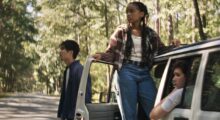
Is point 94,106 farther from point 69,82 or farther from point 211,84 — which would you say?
point 211,84

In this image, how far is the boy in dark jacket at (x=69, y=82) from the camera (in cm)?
606

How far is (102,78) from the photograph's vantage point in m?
61.2

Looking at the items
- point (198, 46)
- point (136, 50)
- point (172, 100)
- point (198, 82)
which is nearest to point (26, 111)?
point (136, 50)

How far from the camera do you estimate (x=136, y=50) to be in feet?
17.3

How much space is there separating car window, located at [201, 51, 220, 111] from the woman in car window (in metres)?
0.48

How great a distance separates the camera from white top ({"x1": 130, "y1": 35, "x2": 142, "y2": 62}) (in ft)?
17.2

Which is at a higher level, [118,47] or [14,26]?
[14,26]

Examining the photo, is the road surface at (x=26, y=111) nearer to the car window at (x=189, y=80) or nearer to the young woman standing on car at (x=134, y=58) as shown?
the young woman standing on car at (x=134, y=58)

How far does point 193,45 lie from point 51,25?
44342 millimetres

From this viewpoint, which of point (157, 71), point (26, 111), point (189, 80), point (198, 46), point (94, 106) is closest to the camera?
point (198, 46)

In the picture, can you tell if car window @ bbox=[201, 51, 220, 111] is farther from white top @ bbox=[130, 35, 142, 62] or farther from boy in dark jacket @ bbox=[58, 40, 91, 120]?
boy in dark jacket @ bbox=[58, 40, 91, 120]

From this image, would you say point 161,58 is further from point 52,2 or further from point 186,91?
point 52,2

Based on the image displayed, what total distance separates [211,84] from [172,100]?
0.57 m

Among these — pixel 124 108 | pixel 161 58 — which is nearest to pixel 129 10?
pixel 161 58
